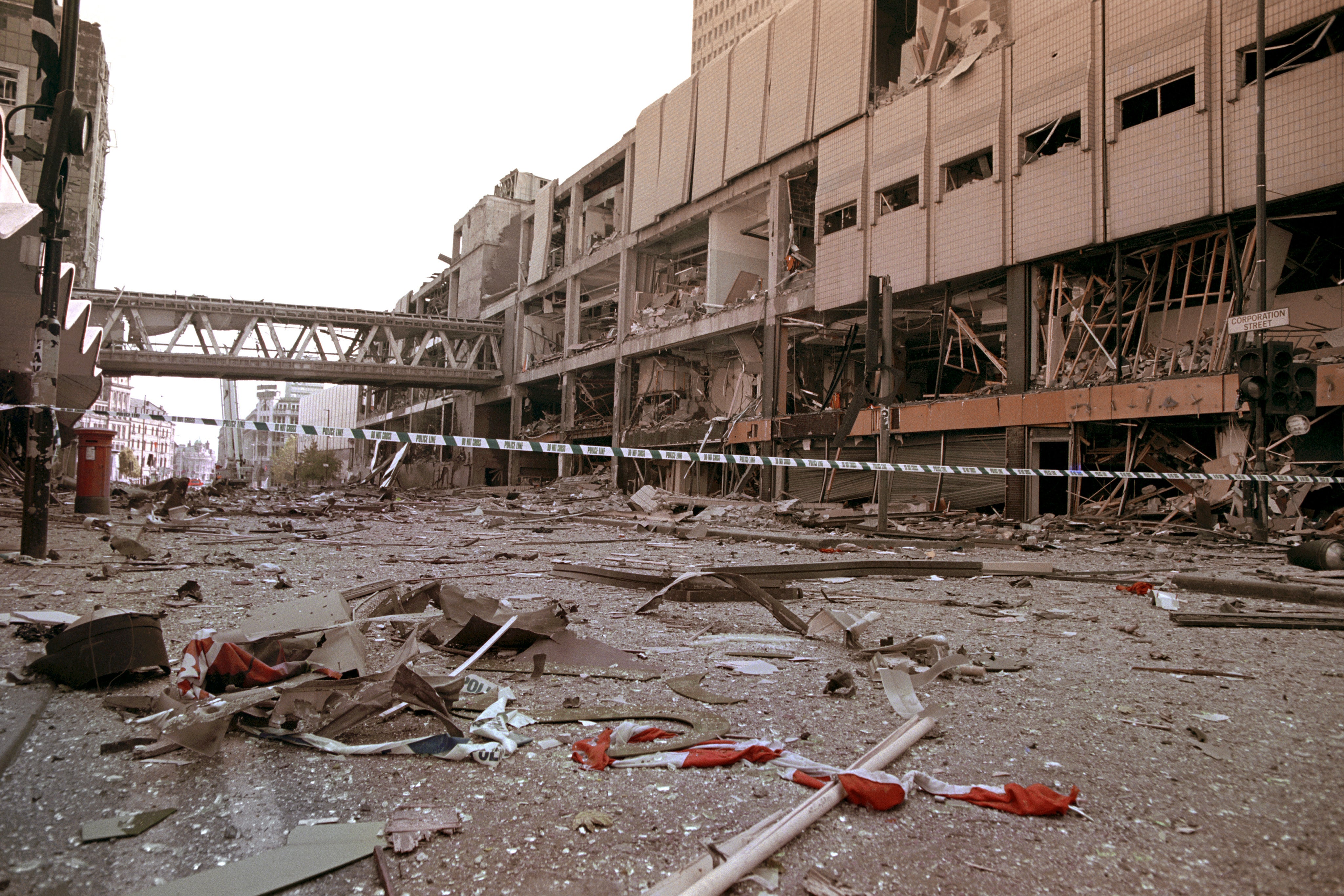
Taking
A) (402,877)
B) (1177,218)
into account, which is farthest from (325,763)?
(1177,218)

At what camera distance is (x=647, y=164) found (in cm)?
3064

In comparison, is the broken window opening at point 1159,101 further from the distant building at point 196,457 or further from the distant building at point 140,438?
the distant building at point 196,457

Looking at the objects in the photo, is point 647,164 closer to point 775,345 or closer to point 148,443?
point 775,345

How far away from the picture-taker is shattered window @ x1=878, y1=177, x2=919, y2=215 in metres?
20.1

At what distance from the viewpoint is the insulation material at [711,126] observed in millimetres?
26547

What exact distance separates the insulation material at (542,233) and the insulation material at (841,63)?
61.5 feet

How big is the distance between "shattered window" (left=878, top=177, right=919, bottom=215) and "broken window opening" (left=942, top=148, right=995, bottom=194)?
1185 millimetres

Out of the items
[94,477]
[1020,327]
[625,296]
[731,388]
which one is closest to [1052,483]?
[1020,327]

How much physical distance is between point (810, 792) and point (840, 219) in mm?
22127

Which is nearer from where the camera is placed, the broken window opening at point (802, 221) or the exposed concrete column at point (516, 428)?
the broken window opening at point (802, 221)

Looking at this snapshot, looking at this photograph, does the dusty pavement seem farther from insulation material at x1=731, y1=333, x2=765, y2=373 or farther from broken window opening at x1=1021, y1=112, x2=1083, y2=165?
insulation material at x1=731, y1=333, x2=765, y2=373

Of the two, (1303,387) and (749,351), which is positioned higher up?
(749,351)

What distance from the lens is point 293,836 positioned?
5.75 feet

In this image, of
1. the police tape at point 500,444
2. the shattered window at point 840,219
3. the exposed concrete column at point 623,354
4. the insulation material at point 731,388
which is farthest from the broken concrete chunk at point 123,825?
the exposed concrete column at point 623,354
